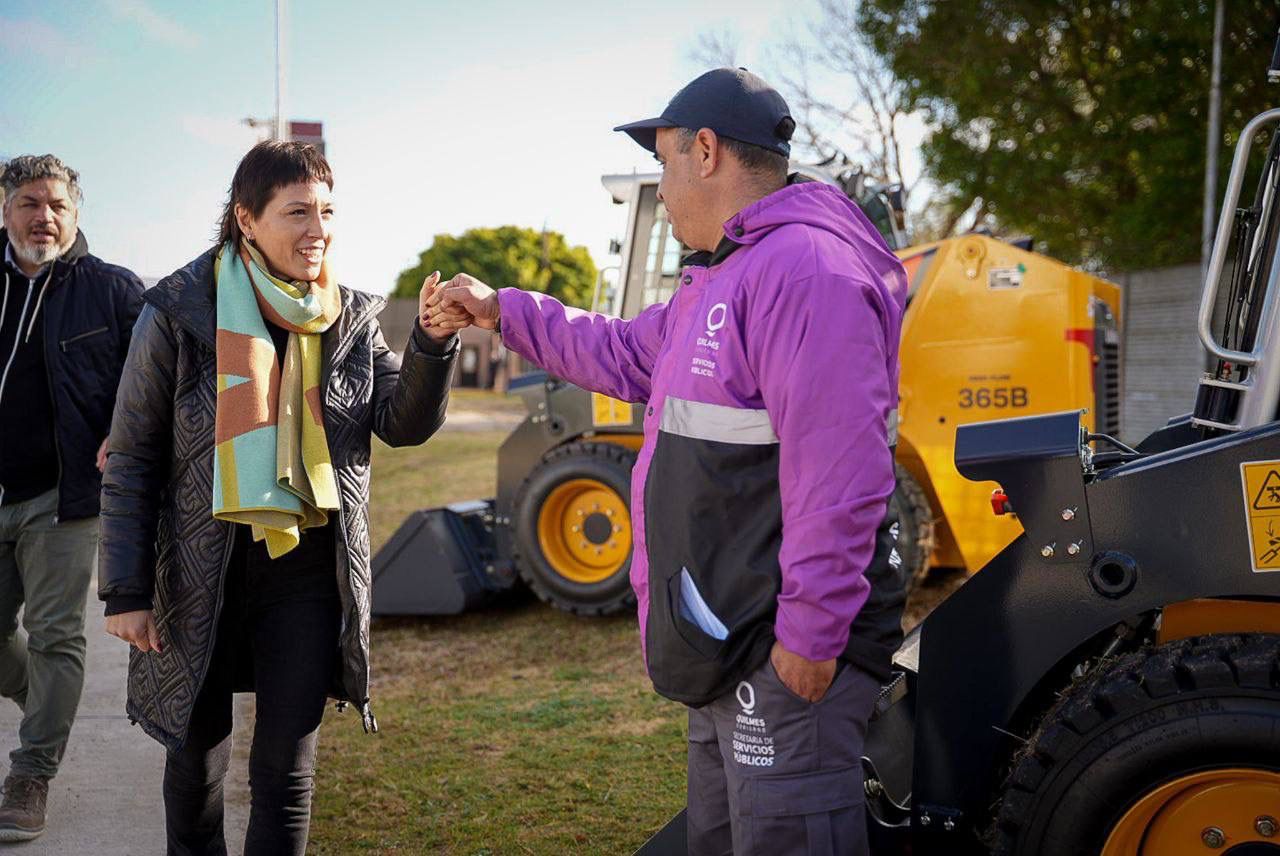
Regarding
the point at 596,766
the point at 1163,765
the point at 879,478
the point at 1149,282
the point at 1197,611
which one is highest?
the point at 1149,282

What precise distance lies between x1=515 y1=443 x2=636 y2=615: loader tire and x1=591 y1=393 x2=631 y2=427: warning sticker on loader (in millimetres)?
218

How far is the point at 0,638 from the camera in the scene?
394 centimetres

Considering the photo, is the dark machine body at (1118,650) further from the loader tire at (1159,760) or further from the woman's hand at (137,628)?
the woman's hand at (137,628)

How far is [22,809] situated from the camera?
372cm

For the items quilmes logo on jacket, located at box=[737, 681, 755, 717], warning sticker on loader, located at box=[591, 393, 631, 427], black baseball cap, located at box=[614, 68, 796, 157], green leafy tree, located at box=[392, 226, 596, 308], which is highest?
green leafy tree, located at box=[392, 226, 596, 308]

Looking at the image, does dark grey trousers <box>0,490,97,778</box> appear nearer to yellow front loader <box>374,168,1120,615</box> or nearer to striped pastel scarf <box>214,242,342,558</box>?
striped pastel scarf <box>214,242,342,558</box>

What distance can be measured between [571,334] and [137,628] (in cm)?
118

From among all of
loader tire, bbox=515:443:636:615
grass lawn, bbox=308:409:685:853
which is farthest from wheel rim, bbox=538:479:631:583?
grass lawn, bbox=308:409:685:853

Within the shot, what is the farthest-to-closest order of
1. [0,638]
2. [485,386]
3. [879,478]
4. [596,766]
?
[485,386], [596,766], [0,638], [879,478]

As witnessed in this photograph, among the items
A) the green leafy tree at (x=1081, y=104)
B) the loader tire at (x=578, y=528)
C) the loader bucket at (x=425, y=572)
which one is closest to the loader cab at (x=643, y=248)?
the loader tire at (x=578, y=528)

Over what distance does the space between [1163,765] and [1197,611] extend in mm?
430

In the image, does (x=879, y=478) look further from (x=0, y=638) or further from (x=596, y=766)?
(x=0, y=638)

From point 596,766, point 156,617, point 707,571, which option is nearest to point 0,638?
point 156,617

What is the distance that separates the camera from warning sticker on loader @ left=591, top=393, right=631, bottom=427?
746 cm
